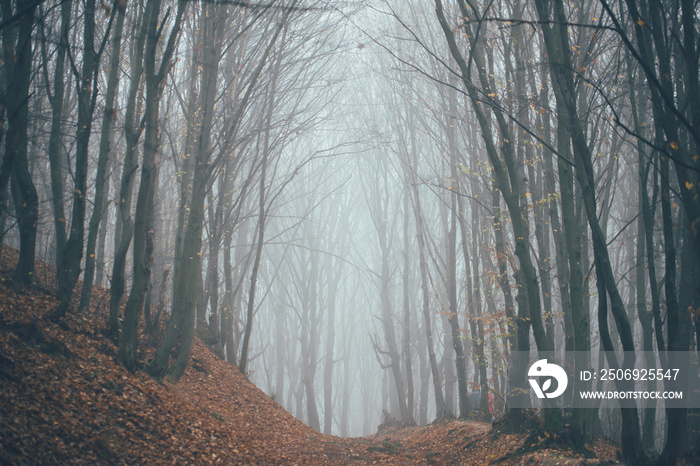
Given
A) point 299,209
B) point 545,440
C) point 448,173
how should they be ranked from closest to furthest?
point 545,440
point 448,173
point 299,209

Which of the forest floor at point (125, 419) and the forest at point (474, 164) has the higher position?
the forest at point (474, 164)

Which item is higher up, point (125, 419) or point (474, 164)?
point (474, 164)

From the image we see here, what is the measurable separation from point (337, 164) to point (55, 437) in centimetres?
1868

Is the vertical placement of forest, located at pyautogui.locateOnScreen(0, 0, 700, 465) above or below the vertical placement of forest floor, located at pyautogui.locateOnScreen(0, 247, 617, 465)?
above

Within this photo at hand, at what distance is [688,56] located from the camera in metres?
3.45

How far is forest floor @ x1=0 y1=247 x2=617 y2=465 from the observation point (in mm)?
3430

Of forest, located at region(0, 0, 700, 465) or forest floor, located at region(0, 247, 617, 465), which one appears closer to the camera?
forest floor, located at region(0, 247, 617, 465)

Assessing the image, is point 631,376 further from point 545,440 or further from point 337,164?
point 337,164

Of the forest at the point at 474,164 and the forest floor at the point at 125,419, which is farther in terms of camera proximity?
the forest at the point at 474,164

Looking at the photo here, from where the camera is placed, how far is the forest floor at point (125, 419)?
343 cm

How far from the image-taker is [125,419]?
13.6 feet

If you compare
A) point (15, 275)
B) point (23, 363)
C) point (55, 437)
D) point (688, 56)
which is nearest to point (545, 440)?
point (688, 56)

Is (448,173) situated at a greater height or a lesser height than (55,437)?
greater

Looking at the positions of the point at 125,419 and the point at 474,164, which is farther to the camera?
the point at 474,164
